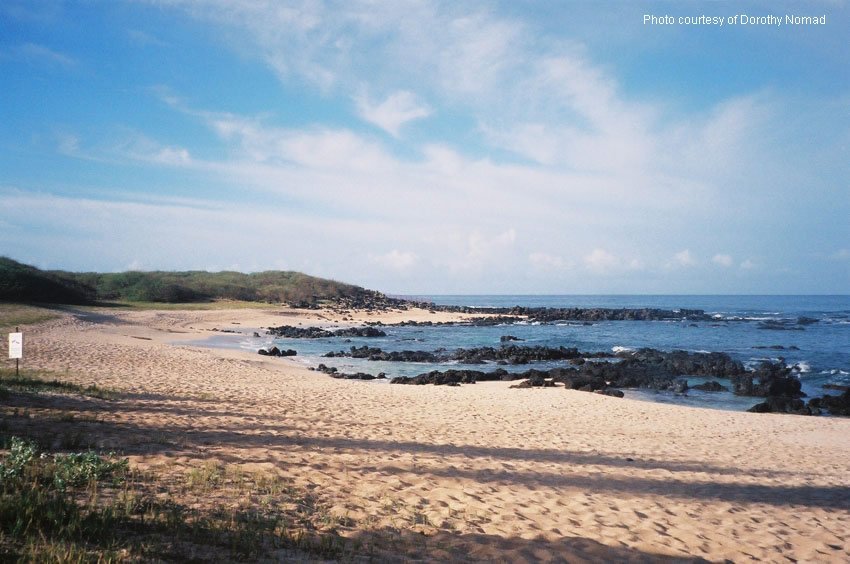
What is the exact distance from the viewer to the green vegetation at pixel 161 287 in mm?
44156

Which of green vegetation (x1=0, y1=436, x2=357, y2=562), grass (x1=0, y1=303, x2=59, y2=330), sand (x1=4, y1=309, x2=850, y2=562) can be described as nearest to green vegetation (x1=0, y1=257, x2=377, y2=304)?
grass (x1=0, y1=303, x2=59, y2=330)

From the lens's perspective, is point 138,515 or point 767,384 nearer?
point 138,515

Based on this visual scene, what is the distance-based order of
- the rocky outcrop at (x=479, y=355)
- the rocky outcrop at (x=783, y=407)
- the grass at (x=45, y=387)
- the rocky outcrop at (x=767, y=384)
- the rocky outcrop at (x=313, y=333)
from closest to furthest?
the grass at (x=45, y=387) → the rocky outcrop at (x=783, y=407) → the rocky outcrop at (x=767, y=384) → the rocky outcrop at (x=479, y=355) → the rocky outcrop at (x=313, y=333)

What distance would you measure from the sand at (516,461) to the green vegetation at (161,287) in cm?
3399

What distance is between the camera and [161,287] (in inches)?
2633

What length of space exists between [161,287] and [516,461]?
68.9 m

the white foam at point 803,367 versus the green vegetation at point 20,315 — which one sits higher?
the green vegetation at point 20,315

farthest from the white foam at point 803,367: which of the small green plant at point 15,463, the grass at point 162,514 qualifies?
the small green plant at point 15,463

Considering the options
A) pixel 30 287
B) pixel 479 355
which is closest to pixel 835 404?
pixel 479 355

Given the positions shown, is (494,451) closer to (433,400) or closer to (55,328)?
(433,400)

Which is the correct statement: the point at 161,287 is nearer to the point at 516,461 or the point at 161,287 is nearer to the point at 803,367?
the point at 516,461

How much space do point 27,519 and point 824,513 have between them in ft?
32.6

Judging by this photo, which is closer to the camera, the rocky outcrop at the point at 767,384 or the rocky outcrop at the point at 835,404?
the rocky outcrop at the point at 835,404

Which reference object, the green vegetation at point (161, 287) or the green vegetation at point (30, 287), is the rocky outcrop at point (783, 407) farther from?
the green vegetation at point (161, 287)
